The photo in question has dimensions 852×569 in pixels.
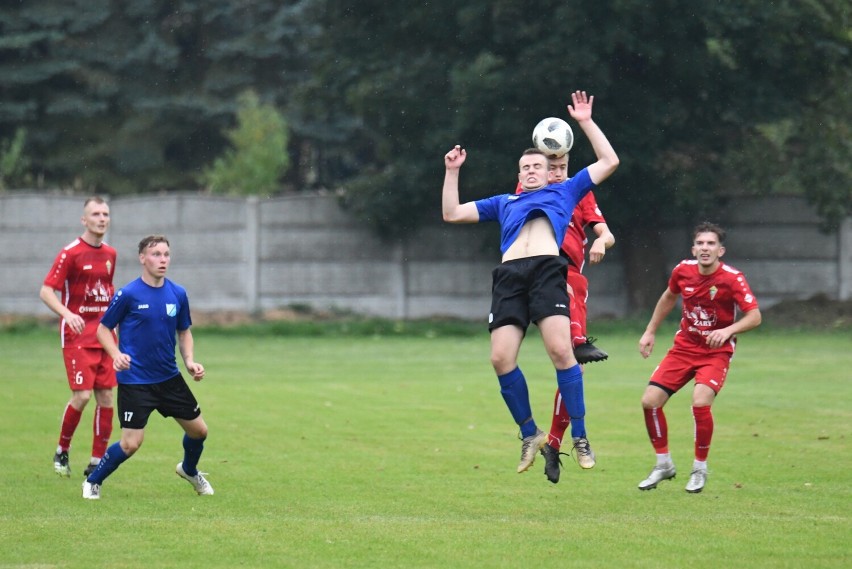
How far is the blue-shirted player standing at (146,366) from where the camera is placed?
36.7ft

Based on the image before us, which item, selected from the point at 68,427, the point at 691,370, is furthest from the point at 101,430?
the point at 691,370

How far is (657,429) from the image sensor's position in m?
11.9

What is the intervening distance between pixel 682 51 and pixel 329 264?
1016 cm

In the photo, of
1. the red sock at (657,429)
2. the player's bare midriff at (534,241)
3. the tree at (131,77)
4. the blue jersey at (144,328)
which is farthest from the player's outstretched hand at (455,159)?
the tree at (131,77)

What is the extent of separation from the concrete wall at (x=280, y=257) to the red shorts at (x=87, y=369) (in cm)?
2210

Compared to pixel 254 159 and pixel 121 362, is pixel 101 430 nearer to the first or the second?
pixel 121 362

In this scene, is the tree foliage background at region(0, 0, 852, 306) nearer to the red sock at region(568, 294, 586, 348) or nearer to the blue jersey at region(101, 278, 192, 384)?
the red sock at region(568, 294, 586, 348)

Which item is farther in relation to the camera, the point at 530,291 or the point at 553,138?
the point at 553,138

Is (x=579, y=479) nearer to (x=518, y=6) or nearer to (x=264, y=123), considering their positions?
(x=518, y=6)

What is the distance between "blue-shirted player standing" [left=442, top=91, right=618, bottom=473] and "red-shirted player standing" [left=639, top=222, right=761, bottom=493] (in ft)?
4.96

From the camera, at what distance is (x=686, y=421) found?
16469 mm

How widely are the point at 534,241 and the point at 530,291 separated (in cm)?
37

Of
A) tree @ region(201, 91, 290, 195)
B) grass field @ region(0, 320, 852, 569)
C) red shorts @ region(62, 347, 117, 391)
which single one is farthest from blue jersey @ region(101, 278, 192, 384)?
tree @ region(201, 91, 290, 195)

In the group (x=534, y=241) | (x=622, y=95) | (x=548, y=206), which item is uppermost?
(x=622, y=95)
